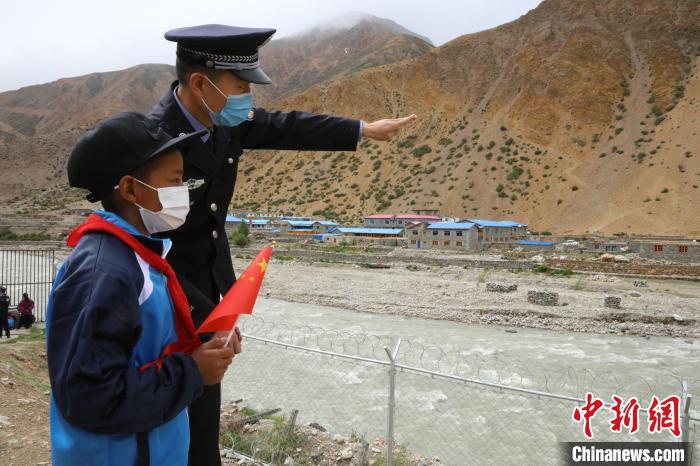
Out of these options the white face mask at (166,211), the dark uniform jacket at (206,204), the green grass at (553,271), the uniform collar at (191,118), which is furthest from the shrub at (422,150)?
the white face mask at (166,211)

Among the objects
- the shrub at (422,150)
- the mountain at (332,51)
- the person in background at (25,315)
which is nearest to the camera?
the person in background at (25,315)

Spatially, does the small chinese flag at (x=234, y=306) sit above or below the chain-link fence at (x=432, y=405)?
above

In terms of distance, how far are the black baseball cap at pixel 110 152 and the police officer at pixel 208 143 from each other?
43 cm

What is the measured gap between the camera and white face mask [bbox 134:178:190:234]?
162cm

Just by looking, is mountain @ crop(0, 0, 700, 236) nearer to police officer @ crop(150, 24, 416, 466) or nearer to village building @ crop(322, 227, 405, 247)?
village building @ crop(322, 227, 405, 247)

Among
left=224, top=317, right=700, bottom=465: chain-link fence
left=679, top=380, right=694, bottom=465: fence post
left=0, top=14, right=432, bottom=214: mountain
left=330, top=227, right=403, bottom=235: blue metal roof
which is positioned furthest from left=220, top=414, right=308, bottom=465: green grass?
left=0, top=14, right=432, bottom=214: mountain

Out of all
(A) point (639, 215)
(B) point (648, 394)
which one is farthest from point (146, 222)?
(A) point (639, 215)

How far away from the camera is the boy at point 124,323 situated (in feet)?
4.15

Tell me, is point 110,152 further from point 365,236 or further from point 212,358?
point 365,236

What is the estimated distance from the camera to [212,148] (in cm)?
216

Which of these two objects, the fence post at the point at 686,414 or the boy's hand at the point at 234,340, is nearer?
the boy's hand at the point at 234,340

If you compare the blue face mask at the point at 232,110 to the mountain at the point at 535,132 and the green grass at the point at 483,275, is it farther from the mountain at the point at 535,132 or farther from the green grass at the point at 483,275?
the mountain at the point at 535,132

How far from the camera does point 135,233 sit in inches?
60.2

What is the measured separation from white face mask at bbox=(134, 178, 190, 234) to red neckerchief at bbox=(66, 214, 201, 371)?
13 cm
